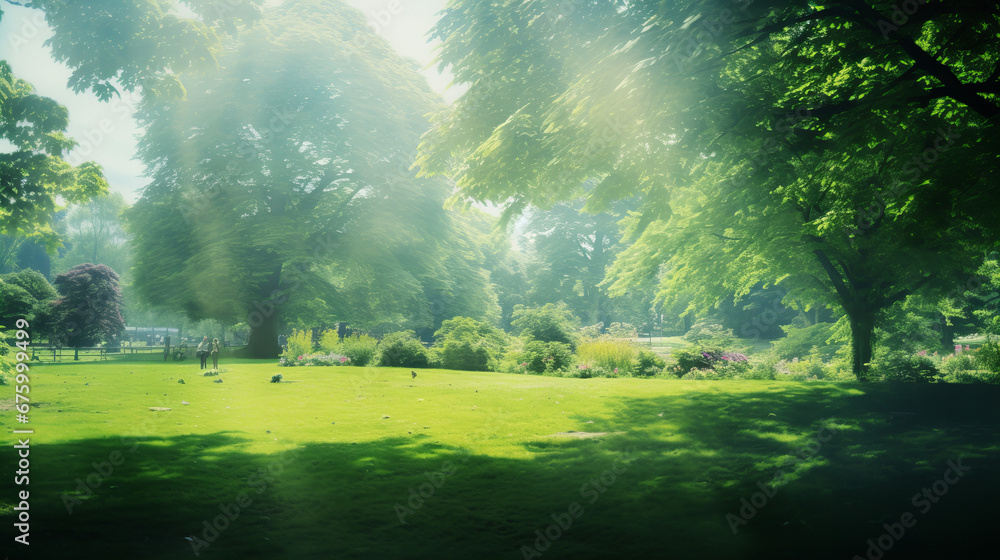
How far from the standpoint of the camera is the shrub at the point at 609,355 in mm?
19875

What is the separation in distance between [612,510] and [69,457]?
5.95 m

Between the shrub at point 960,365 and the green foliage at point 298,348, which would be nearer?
the shrub at point 960,365

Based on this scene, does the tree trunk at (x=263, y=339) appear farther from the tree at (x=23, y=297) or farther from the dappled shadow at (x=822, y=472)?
the dappled shadow at (x=822, y=472)

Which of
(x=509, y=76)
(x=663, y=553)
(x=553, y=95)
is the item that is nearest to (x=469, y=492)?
(x=663, y=553)

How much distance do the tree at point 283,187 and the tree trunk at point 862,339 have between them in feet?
61.6

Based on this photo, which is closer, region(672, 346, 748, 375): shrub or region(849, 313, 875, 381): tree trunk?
region(849, 313, 875, 381): tree trunk

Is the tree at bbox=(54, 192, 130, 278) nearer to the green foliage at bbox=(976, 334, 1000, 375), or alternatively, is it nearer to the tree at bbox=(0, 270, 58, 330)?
the tree at bbox=(0, 270, 58, 330)

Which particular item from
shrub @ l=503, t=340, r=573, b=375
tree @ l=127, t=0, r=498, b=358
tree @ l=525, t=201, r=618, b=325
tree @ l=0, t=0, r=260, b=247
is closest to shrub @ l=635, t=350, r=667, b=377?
shrub @ l=503, t=340, r=573, b=375

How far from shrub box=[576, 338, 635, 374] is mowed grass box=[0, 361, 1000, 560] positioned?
9.20 meters

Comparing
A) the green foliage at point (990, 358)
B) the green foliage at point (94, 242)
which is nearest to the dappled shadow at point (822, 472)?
the green foliage at point (990, 358)

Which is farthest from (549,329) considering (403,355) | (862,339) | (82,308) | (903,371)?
(82,308)

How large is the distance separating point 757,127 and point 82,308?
35513 millimetres

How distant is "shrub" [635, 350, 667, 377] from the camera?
755 inches

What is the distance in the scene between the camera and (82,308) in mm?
29812
